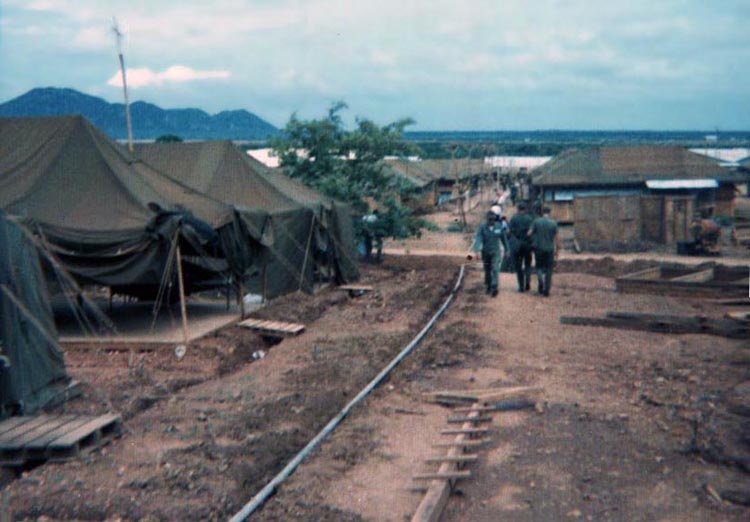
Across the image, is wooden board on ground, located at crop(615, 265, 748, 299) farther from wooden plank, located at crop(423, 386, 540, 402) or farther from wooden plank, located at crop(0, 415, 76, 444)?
wooden plank, located at crop(0, 415, 76, 444)

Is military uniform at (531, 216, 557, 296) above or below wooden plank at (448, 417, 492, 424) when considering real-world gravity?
above

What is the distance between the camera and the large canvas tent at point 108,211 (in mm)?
12391

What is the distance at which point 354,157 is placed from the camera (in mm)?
26703

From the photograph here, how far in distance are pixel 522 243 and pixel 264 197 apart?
561 centimetres

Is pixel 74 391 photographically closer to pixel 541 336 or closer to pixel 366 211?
pixel 541 336

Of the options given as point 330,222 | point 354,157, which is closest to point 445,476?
point 330,222

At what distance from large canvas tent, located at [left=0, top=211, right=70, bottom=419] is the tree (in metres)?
16.6

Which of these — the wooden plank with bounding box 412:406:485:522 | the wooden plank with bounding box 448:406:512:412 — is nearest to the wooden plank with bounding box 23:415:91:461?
the wooden plank with bounding box 412:406:485:522

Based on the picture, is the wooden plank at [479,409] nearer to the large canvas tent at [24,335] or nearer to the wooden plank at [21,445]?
the wooden plank at [21,445]

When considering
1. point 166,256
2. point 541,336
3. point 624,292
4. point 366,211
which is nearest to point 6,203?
point 166,256

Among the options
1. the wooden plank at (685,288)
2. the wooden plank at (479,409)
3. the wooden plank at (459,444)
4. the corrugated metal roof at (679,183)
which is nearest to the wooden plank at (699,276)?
the wooden plank at (685,288)

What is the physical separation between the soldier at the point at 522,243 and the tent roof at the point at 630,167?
21.2m

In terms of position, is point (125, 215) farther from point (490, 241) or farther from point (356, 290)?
point (356, 290)

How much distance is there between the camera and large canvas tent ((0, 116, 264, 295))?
40.7 ft
